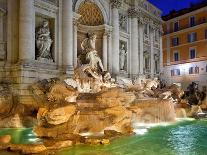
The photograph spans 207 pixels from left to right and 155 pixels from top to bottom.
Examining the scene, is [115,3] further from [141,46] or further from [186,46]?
[186,46]

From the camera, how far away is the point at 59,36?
17812mm

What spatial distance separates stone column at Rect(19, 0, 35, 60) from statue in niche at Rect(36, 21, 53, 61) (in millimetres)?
988

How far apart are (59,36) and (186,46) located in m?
24.4

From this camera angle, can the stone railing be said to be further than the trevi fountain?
Yes

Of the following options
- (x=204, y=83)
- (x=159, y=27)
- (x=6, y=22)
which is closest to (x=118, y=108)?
(x=6, y=22)

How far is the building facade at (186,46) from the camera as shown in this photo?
118 ft

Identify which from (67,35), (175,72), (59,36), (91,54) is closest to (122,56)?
(91,54)

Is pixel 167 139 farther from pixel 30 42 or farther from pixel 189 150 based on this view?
pixel 30 42

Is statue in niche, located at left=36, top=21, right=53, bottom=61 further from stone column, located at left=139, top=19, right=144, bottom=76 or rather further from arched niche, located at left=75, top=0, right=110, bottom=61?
stone column, located at left=139, top=19, right=144, bottom=76

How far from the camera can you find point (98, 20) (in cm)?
2230

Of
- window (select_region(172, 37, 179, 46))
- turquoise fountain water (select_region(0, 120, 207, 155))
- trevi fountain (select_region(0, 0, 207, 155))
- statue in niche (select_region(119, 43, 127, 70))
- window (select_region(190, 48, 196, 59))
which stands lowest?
turquoise fountain water (select_region(0, 120, 207, 155))

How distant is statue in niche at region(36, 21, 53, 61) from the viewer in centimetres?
1656

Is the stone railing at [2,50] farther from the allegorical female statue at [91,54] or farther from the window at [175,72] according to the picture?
the window at [175,72]

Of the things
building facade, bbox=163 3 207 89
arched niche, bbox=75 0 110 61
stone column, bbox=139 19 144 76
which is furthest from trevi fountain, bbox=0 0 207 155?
building facade, bbox=163 3 207 89
